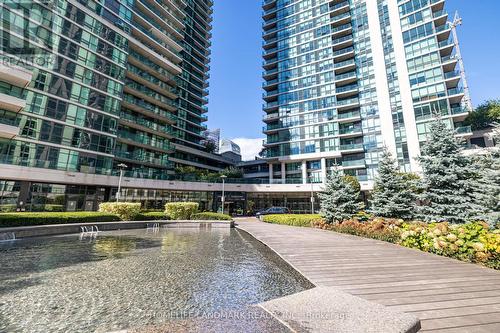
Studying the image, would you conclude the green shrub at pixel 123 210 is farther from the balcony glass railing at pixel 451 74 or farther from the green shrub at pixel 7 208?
the balcony glass railing at pixel 451 74

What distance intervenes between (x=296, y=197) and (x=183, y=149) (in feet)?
95.9

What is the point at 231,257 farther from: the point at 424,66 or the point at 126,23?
the point at 424,66

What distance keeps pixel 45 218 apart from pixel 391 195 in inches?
1022

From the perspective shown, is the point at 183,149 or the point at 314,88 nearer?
the point at 314,88

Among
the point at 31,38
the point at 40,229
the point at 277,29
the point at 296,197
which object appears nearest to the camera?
the point at 40,229

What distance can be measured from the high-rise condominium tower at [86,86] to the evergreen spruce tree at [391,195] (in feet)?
110

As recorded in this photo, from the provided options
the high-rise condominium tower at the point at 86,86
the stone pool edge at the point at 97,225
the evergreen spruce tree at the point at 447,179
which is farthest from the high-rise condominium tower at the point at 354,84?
the evergreen spruce tree at the point at 447,179

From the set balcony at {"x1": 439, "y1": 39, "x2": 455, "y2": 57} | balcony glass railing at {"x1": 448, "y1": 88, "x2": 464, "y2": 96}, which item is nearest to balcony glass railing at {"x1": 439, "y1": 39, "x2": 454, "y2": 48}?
balcony at {"x1": 439, "y1": 39, "x2": 455, "y2": 57}

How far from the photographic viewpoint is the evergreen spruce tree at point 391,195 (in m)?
16.9

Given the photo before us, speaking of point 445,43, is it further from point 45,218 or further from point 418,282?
point 45,218

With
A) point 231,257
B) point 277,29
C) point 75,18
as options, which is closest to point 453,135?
point 231,257

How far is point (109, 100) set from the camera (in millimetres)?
36531

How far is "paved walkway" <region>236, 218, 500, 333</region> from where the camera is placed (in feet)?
13.6

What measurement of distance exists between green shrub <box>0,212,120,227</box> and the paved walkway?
18.0 metres
